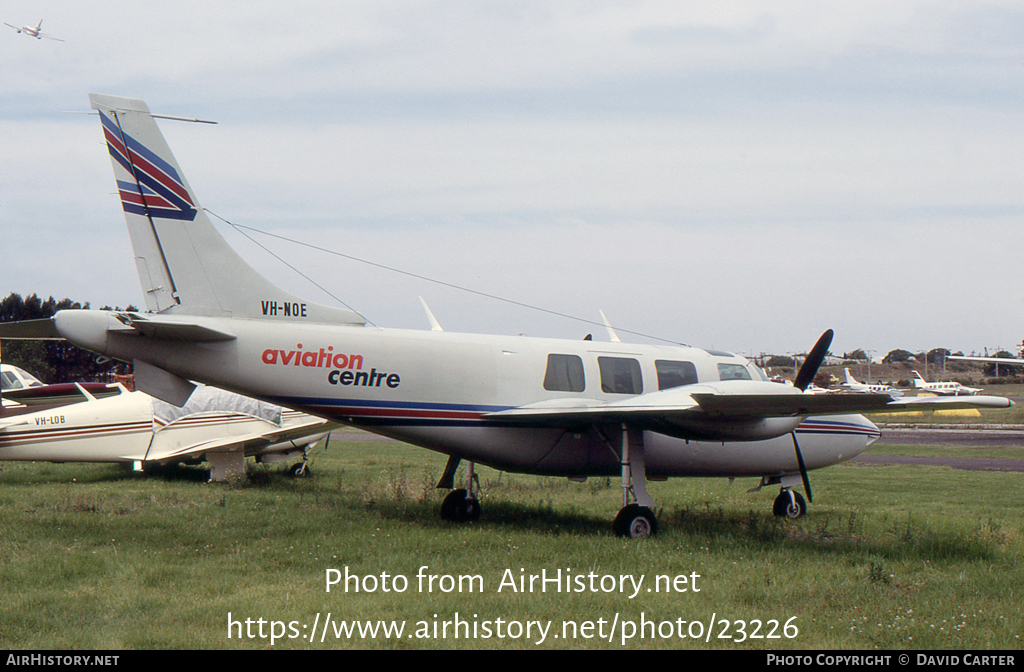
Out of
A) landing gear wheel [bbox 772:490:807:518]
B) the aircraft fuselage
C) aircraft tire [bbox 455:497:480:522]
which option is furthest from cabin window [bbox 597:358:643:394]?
landing gear wheel [bbox 772:490:807:518]

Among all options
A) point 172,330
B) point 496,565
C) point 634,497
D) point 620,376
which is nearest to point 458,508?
point 634,497

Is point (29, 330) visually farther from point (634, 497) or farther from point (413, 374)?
point (634, 497)

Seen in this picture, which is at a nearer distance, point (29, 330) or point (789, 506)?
point (29, 330)

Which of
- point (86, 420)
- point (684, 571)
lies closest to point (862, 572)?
point (684, 571)

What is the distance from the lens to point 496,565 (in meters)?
9.94

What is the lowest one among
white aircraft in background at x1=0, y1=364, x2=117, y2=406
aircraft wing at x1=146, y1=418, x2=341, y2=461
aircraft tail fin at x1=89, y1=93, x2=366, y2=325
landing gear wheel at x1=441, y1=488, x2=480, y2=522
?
landing gear wheel at x1=441, y1=488, x2=480, y2=522

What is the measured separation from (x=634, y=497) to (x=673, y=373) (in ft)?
9.02

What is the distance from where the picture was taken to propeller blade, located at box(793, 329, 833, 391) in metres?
13.0

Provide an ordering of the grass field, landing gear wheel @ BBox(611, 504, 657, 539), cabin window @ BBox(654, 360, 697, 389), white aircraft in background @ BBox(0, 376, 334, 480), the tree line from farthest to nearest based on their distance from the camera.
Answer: the tree line
white aircraft in background @ BBox(0, 376, 334, 480)
cabin window @ BBox(654, 360, 697, 389)
landing gear wheel @ BBox(611, 504, 657, 539)
the grass field

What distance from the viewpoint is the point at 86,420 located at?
740 inches

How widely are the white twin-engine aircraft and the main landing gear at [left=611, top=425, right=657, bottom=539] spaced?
0.02 meters

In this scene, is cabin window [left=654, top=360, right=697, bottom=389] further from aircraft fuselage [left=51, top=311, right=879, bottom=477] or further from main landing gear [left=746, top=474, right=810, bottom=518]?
main landing gear [left=746, top=474, right=810, bottom=518]

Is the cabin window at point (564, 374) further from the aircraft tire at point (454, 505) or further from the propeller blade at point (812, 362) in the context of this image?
the propeller blade at point (812, 362)
